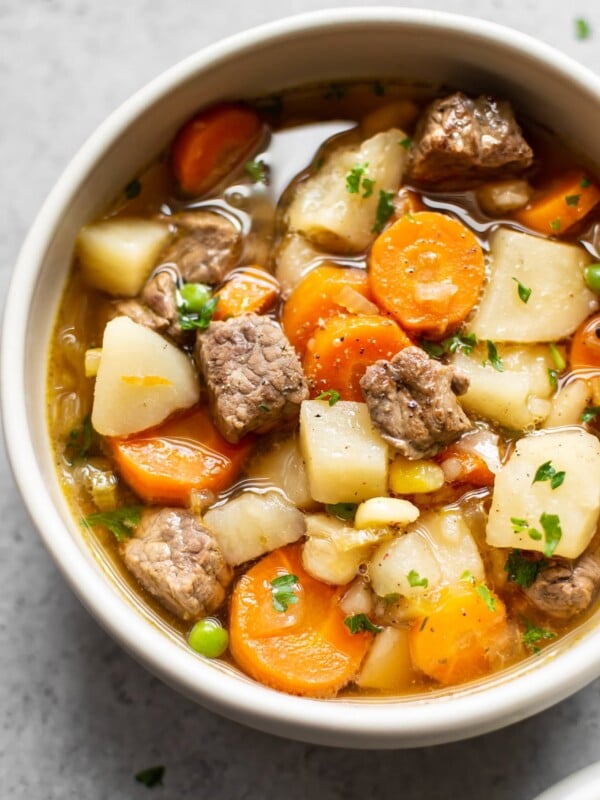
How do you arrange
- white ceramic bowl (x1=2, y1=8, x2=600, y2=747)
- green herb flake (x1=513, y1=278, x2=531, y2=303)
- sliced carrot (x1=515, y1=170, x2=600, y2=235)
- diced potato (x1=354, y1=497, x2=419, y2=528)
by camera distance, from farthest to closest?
sliced carrot (x1=515, y1=170, x2=600, y2=235) → green herb flake (x1=513, y1=278, x2=531, y2=303) → diced potato (x1=354, y1=497, x2=419, y2=528) → white ceramic bowl (x1=2, y1=8, x2=600, y2=747)

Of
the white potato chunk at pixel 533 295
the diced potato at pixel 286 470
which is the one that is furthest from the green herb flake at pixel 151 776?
the white potato chunk at pixel 533 295

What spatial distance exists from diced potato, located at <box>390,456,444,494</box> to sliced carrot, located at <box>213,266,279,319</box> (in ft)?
1.98

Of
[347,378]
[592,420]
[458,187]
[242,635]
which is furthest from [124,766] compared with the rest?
[458,187]

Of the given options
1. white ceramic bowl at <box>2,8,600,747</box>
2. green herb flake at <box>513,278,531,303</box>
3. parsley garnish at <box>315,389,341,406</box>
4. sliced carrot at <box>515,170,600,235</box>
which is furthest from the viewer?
sliced carrot at <box>515,170,600,235</box>

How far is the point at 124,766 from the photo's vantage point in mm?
3115

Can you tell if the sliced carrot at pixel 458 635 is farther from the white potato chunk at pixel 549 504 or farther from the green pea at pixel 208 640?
the green pea at pixel 208 640

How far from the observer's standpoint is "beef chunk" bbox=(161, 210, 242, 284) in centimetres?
303

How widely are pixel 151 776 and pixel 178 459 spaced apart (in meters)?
0.95

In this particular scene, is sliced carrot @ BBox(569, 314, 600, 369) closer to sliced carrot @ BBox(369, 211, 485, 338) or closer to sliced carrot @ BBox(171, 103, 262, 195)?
sliced carrot @ BBox(369, 211, 485, 338)

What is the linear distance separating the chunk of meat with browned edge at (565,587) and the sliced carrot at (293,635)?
47cm

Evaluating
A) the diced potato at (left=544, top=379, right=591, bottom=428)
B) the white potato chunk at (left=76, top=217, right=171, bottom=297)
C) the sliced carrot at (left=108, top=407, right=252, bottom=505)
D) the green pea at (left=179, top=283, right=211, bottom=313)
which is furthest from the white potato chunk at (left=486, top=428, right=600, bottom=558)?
the white potato chunk at (left=76, top=217, right=171, bottom=297)

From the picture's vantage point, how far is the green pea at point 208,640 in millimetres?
2826

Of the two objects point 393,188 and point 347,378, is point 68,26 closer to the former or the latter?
point 393,188

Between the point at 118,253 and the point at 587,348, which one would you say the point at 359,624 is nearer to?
the point at 587,348
